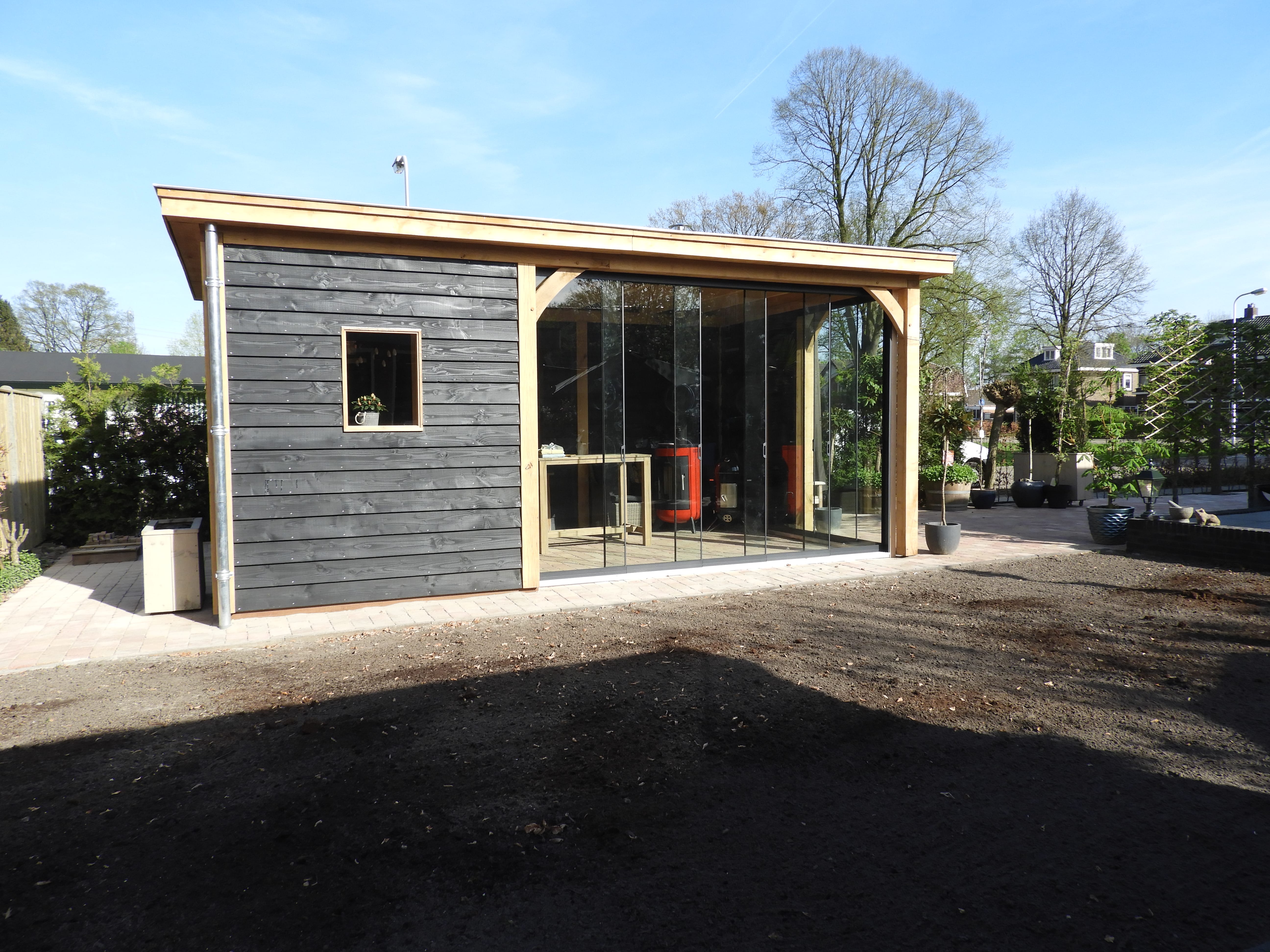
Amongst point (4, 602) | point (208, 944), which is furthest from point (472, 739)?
point (4, 602)

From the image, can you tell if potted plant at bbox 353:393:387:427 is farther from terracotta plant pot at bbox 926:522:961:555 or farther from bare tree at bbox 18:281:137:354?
bare tree at bbox 18:281:137:354

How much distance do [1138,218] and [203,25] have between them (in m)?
27.5

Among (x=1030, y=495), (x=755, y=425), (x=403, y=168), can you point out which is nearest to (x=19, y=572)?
(x=403, y=168)

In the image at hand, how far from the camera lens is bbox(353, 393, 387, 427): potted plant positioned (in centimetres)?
625

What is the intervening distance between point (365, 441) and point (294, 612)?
145 centimetres

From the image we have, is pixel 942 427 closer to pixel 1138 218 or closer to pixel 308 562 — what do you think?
pixel 308 562

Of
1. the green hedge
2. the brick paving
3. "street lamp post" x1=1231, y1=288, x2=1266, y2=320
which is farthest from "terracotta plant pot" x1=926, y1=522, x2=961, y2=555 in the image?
"street lamp post" x1=1231, y1=288, x2=1266, y2=320

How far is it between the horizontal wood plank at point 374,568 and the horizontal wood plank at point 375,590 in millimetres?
26

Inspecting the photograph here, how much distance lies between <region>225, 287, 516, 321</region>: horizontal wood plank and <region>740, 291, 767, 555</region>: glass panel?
2.68m

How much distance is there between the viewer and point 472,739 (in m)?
3.62

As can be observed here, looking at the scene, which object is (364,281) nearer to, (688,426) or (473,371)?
(473,371)

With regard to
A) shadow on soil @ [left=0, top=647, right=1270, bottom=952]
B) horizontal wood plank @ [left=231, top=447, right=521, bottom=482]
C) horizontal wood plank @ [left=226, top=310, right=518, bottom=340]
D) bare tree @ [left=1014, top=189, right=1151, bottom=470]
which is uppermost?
bare tree @ [left=1014, top=189, right=1151, bottom=470]

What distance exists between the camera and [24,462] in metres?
8.92

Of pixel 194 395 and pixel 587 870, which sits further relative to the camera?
pixel 194 395
